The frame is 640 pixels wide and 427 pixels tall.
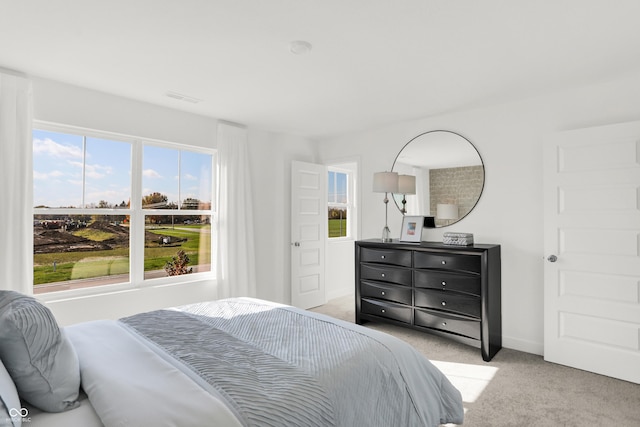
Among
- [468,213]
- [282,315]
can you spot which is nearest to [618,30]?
[468,213]

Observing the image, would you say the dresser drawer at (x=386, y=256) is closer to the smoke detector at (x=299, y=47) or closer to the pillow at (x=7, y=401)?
the smoke detector at (x=299, y=47)

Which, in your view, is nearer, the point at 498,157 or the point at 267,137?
the point at 498,157

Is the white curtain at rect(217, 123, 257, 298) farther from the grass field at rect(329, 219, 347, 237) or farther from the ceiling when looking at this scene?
the grass field at rect(329, 219, 347, 237)

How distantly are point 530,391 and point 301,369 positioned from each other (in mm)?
2085

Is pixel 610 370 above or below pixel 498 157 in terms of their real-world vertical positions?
below

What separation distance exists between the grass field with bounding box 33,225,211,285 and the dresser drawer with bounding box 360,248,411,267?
186cm

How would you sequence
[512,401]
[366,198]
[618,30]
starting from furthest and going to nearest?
1. [366,198]
2. [512,401]
3. [618,30]

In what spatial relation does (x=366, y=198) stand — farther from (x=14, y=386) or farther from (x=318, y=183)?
(x=14, y=386)

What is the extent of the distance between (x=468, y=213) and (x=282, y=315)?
2.49 metres

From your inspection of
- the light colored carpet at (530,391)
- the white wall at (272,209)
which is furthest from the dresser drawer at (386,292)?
the white wall at (272,209)

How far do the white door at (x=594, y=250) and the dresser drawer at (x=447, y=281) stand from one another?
0.61m

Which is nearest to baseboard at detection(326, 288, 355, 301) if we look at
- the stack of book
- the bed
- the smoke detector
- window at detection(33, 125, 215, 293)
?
window at detection(33, 125, 215, 293)

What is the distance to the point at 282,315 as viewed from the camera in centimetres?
227

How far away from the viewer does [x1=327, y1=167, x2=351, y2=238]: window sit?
5984 mm
